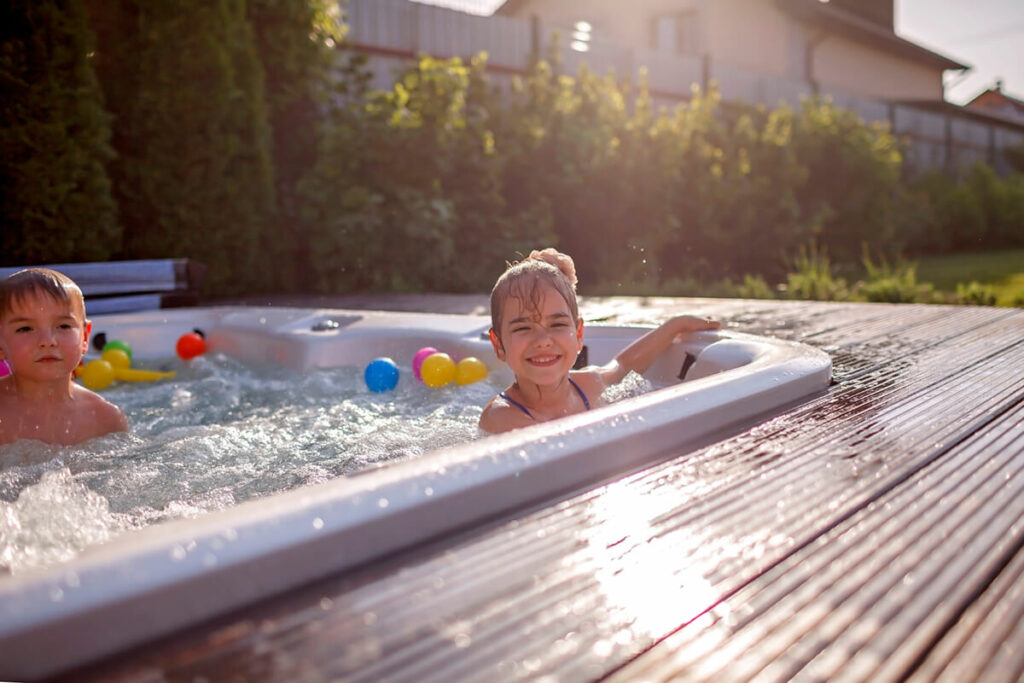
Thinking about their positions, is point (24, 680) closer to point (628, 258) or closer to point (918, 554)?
point (918, 554)

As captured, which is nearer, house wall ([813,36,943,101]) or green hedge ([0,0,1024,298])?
green hedge ([0,0,1024,298])

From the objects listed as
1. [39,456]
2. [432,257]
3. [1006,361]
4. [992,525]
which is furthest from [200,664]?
[432,257]

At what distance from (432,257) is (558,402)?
3889 millimetres

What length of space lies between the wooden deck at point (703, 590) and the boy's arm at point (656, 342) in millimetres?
1453

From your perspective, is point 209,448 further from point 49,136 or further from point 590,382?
point 49,136

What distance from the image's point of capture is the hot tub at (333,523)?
2.08 feet

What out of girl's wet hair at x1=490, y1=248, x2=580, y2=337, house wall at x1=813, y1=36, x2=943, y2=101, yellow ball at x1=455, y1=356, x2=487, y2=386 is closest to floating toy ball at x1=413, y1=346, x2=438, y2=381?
yellow ball at x1=455, y1=356, x2=487, y2=386

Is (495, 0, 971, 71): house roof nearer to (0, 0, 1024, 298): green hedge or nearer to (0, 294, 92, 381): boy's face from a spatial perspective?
(0, 0, 1024, 298): green hedge

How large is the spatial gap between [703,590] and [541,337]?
1250 millimetres

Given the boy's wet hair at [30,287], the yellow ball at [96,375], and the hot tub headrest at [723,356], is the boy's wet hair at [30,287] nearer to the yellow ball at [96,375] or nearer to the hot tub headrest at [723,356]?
the yellow ball at [96,375]

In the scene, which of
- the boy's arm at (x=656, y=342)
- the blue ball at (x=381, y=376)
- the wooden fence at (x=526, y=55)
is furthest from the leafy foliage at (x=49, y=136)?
the boy's arm at (x=656, y=342)

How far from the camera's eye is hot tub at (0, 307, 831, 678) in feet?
2.08

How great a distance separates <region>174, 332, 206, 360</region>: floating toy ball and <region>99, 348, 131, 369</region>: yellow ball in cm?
28

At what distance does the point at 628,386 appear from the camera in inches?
107
